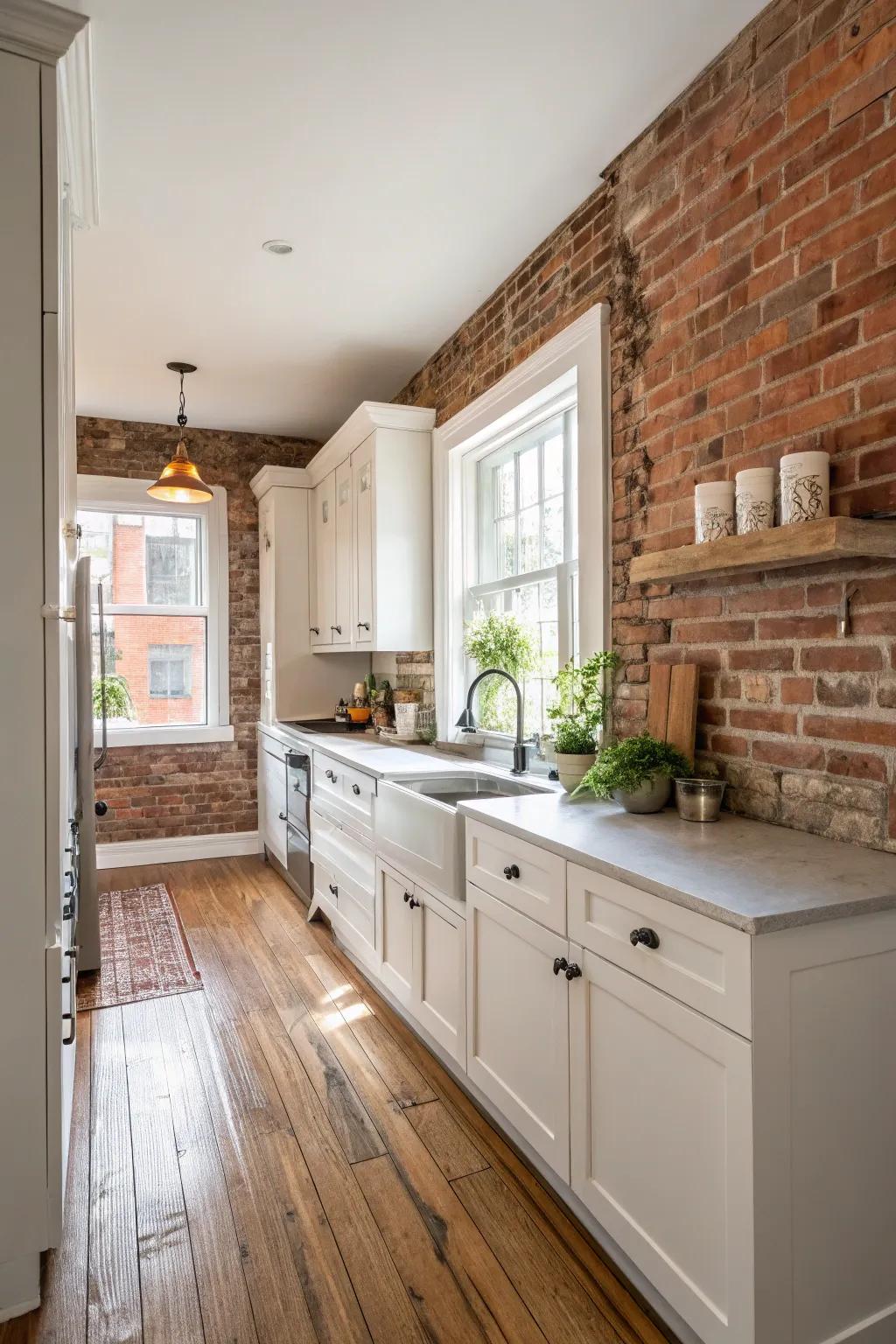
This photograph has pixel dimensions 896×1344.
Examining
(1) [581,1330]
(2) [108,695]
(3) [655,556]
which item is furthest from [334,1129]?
(2) [108,695]

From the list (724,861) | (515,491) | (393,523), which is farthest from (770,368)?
(393,523)

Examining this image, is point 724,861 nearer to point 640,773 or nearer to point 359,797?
point 640,773

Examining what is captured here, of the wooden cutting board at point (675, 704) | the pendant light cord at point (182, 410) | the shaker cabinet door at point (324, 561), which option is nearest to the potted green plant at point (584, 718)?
the wooden cutting board at point (675, 704)

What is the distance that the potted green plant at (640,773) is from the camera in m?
2.16

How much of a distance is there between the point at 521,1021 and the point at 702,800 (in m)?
0.73

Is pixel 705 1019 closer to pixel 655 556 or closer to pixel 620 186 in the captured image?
pixel 655 556

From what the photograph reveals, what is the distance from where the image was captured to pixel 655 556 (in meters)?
2.17

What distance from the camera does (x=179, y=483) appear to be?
4.04m

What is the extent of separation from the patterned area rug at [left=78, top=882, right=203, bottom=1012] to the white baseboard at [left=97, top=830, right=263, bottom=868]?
0.66 m

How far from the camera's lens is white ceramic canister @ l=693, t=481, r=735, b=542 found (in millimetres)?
2031

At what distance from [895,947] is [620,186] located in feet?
7.77

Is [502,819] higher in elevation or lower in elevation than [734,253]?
lower

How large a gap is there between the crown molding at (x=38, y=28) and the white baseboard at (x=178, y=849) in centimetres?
454

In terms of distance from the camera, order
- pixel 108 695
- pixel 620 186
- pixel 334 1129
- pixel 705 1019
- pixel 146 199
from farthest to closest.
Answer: pixel 108 695
pixel 146 199
pixel 620 186
pixel 334 1129
pixel 705 1019
